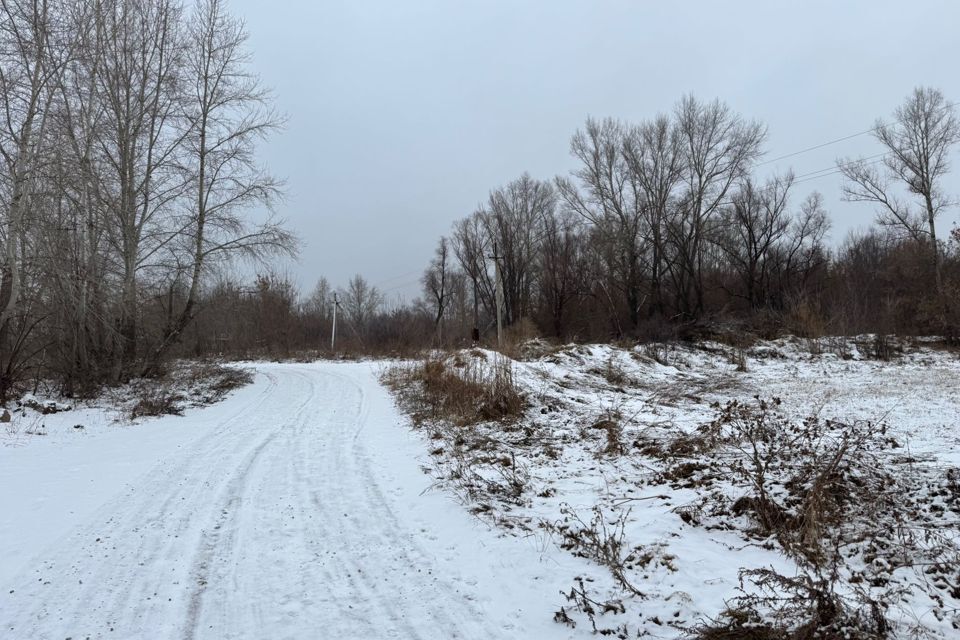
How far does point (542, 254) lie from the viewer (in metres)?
Result: 48.2

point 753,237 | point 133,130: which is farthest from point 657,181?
point 133,130

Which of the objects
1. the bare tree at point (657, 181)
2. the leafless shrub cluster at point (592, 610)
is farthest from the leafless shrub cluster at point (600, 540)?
the bare tree at point (657, 181)

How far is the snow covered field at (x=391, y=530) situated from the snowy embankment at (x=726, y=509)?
0.03 m

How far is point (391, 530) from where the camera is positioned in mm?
4621

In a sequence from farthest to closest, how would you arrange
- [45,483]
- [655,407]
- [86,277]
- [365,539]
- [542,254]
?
[542,254] → [86,277] → [655,407] → [45,483] → [365,539]

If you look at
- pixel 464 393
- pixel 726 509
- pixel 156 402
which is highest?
pixel 464 393

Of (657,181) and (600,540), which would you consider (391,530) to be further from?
(657,181)

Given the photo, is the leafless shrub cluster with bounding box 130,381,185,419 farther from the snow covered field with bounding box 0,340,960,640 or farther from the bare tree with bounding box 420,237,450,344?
the bare tree with bounding box 420,237,450,344

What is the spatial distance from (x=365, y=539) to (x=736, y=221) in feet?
149

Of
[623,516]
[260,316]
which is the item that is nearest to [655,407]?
[623,516]

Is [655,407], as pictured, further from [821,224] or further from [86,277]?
[821,224]

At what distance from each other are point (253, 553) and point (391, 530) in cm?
114

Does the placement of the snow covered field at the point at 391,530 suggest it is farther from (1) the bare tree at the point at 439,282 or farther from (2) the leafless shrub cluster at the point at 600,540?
(1) the bare tree at the point at 439,282

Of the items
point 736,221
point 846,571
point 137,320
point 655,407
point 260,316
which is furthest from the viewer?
point 736,221
